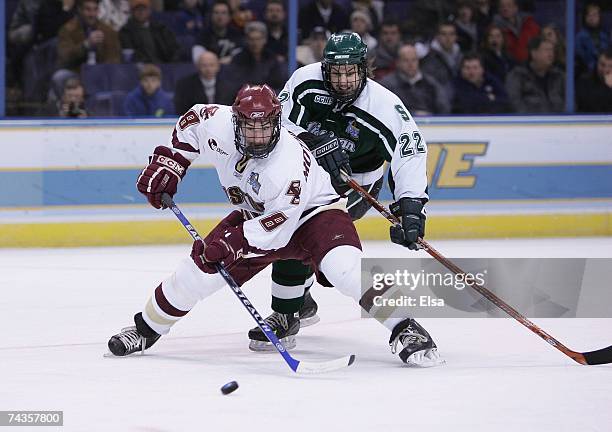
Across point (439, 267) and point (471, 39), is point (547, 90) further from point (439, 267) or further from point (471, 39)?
point (439, 267)

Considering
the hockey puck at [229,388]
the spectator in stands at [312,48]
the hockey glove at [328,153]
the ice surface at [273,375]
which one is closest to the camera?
the ice surface at [273,375]

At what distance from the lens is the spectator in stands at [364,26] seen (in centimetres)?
716

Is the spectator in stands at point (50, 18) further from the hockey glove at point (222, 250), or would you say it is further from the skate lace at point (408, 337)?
the skate lace at point (408, 337)

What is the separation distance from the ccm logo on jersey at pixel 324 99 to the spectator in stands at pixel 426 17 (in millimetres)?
3047

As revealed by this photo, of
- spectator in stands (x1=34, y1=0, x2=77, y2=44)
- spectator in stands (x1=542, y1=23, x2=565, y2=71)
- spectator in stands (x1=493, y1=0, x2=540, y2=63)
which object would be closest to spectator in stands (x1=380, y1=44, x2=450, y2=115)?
spectator in stands (x1=493, y1=0, x2=540, y2=63)

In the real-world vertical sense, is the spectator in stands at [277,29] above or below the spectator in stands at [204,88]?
above

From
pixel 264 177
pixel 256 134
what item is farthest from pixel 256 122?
pixel 264 177

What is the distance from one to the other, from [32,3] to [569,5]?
309 cm

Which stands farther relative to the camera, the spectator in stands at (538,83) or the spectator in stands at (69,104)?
the spectator in stands at (538,83)

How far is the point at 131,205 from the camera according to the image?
6723 mm

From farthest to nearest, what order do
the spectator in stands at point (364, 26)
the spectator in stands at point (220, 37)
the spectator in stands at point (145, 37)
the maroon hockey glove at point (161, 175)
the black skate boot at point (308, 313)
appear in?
1. the spectator in stands at point (364, 26)
2. the spectator in stands at point (220, 37)
3. the spectator in stands at point (145, 37)
4. the black skate boot at point (308, 313)
5. the maroon hockey glove at point (161, 175)

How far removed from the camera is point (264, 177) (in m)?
3.75

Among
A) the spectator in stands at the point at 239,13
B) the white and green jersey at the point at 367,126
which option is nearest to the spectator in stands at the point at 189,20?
the spectator in stands at the point at 239,13

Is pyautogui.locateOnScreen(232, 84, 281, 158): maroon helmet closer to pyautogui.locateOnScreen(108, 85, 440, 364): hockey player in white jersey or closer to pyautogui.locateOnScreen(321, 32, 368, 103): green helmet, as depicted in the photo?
pyautogui.locateOnScreen(108, 85, 440, 364): hockey player in white jersey
